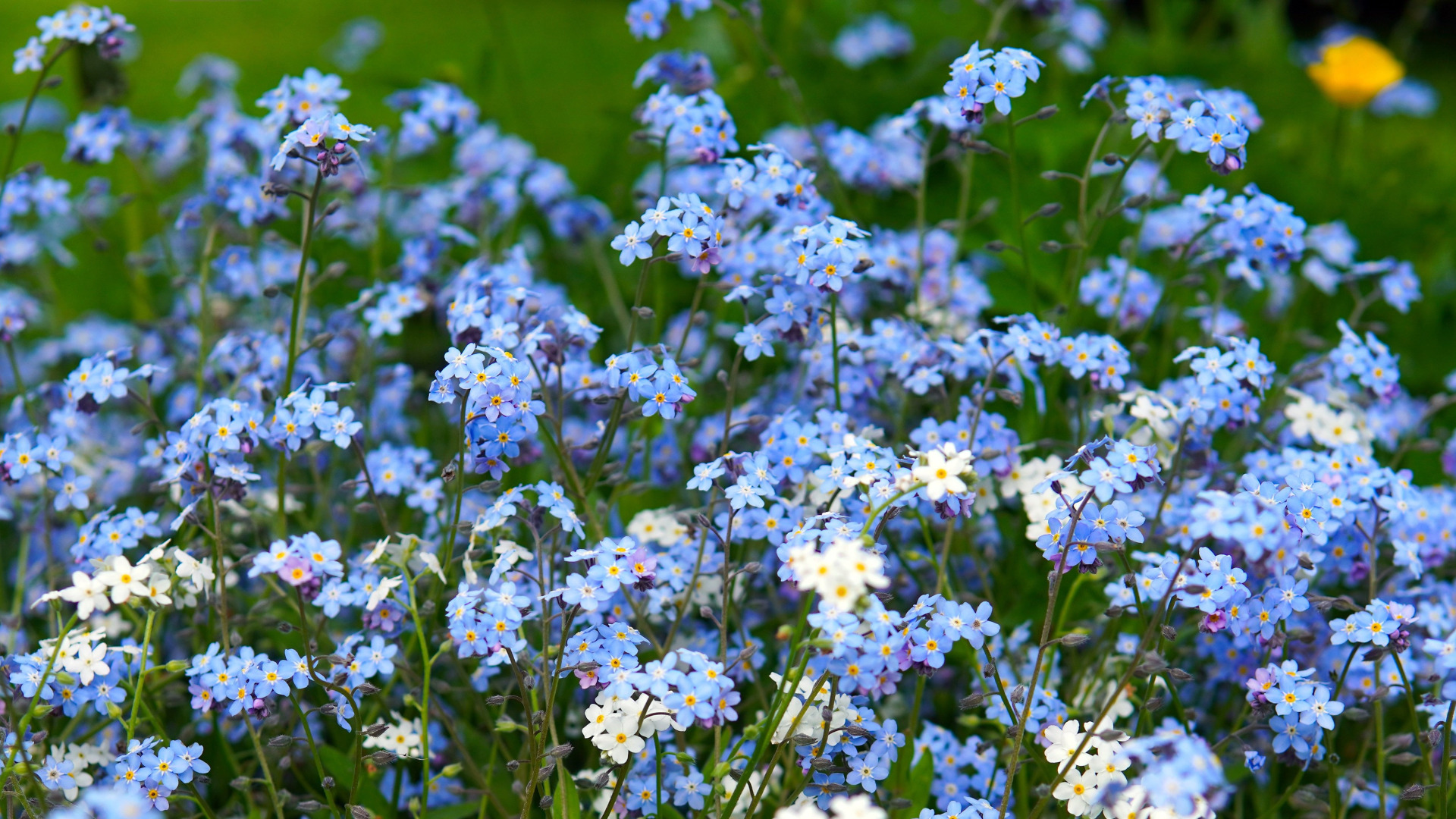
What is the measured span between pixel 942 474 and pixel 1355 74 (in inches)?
143

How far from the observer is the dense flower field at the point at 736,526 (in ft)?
6.86

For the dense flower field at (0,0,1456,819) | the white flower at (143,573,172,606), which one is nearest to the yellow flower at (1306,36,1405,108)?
the dense flower field at (0,0,1456,819)

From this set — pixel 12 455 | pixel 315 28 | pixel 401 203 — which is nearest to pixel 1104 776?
pixel 12 455

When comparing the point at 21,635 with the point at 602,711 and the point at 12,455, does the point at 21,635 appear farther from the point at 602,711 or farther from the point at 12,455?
the point at 602,711

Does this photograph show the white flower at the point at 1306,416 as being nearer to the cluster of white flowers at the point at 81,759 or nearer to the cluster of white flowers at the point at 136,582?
the cluster of white flowers at the point at 136,582

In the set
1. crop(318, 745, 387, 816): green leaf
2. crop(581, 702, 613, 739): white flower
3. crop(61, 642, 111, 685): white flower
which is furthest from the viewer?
crop(318, 745, 387, 816): green leaf

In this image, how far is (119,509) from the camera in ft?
10.8

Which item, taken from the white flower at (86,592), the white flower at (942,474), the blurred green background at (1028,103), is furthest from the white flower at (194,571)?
the blurred green background at (1028,103)

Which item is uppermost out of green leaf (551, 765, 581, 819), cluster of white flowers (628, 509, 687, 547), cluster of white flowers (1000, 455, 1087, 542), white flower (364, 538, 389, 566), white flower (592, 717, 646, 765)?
cluster of white flowers (1000, 455, 1087, 542)

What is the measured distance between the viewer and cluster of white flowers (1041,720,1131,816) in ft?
6.74

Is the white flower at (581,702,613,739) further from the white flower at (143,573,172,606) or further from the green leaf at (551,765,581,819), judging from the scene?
the white flower at (143,573,172,606)

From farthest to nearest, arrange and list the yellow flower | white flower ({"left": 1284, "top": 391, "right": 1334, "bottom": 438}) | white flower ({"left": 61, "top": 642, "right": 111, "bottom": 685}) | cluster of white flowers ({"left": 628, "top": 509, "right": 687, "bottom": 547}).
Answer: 1. the yellow flower
2. white flower ({"left": 1284, "top": 391, "right": 1334, "bottom": 438})
3. cluster of white flowers ({"left": 628, "top": 509, "right": 687, "bottom": 547})
4. white flower ({"left": 61, "top": 642, "right": 111, "bottom": 685})

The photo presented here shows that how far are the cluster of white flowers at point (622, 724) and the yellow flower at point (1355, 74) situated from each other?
394cm

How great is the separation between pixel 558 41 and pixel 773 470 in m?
7.27
